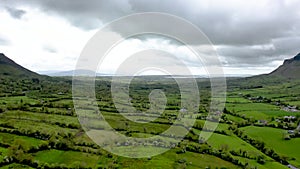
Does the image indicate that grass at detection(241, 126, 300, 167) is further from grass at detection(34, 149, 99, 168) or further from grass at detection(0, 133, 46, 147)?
grass at detection(0, 133, 46, 147)

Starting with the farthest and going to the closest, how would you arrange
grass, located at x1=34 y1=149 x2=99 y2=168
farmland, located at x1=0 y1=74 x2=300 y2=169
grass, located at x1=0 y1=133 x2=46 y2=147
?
1. grass, located at x1=0 y1=133 x2=46 y2=147
2. farmland, located at x1=0 y1=74 x2=300 y2=169
3. grass, located at x1=34 y1=149 x2=99 y2=168

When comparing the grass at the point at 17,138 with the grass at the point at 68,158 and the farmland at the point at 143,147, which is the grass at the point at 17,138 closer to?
the farmland at the point at 143,147

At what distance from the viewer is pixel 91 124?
80562 mm

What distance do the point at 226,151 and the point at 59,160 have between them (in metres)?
37.3

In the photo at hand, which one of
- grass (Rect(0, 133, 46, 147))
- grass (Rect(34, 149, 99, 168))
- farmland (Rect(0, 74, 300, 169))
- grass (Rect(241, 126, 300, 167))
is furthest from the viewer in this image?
grass (Rect(241, 126, 300, 167))

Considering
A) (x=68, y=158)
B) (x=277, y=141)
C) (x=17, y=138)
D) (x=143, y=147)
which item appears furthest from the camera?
(x=277, y=141)

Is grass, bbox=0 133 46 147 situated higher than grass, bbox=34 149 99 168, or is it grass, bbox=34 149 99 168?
grass, bbox=0 133 46 147

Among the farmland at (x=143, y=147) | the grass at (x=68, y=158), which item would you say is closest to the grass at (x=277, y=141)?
the farmland at (x=143, y=147)

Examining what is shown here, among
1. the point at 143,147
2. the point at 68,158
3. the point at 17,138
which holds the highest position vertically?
the point at 17,138

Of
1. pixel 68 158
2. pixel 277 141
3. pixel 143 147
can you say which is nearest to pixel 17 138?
pixel 68 158

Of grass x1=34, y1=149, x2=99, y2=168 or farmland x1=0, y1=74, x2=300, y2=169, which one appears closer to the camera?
grass x1=34, y1=149, x2=99, y2=168

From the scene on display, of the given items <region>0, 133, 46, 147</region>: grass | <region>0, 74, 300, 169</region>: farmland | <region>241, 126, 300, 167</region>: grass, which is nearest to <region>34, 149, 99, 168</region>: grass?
<region>0, 74, 300, 169</region>: farmland

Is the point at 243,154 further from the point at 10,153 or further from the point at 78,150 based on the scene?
the point at 10,153

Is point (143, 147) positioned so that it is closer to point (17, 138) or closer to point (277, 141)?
point (17, 138)
